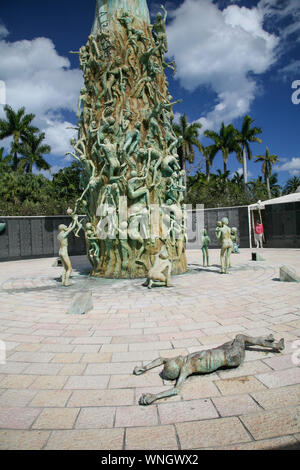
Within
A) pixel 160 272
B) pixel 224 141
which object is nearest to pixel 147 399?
pixel 160 272

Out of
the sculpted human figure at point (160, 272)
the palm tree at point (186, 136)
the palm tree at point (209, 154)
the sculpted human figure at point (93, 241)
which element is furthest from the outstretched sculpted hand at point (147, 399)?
the palm tree at point (209, 154)

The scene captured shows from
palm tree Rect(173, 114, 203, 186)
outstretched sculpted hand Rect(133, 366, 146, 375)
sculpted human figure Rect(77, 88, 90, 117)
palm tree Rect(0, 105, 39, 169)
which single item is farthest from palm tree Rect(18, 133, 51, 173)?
outstretched sculpted hand Rect(133, 366, 146, 375)

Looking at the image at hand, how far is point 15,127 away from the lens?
3300 centimetres

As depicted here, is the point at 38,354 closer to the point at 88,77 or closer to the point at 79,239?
the point at 88,77

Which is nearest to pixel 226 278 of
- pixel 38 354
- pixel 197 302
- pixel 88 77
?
pixel 197 302

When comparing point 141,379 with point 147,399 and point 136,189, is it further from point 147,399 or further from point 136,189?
point 136,189

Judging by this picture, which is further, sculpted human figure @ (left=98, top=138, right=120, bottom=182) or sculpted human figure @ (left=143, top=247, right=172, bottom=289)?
sculpted human figure @ (left=98, top=138, right=120, bottom=182)

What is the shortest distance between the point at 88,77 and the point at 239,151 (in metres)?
27.8

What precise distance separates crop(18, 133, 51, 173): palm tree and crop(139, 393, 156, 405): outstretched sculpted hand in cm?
3605

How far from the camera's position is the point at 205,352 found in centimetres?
301

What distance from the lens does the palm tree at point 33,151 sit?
33.6 m

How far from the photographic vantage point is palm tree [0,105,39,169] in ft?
106

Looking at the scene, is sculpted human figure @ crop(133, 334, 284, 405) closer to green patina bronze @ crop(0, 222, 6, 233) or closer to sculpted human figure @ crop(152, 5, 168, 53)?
sculpted human figure @ crop(152, 5, 168, 53)
